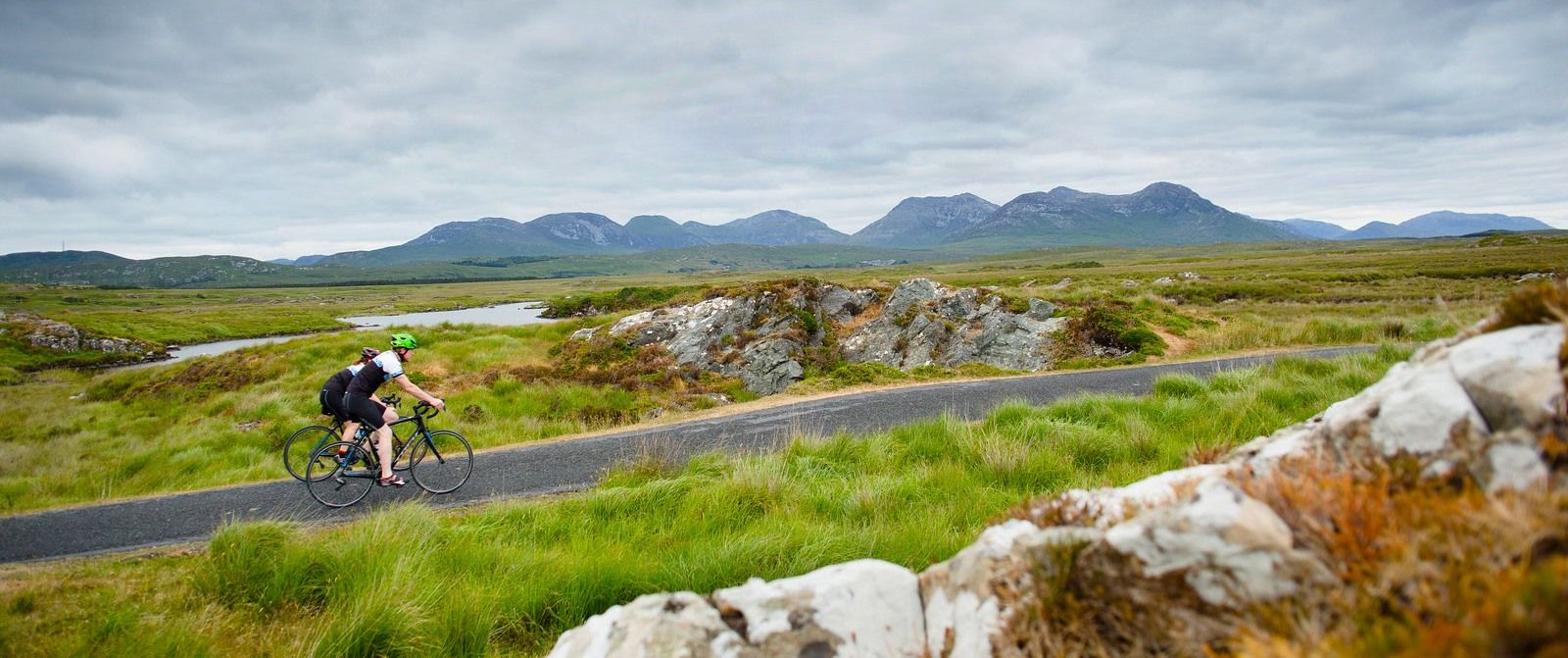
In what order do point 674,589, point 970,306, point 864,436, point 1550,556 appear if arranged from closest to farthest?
point 1550,556 → point 674,589 → point 864,436 → point 970,306

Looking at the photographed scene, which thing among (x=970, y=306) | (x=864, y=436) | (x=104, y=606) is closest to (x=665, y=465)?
(x=864, y=436)

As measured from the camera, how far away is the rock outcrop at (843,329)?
25.4 m

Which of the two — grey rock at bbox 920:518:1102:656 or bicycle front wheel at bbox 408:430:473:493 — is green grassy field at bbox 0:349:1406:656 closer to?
grey rock at bbox 920:518:1102:656

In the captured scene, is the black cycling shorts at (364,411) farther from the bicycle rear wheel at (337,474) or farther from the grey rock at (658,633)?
the grey rock at (658,633)

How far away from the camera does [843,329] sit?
99.9 ft

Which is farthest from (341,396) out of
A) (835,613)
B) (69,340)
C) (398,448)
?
(69,340)

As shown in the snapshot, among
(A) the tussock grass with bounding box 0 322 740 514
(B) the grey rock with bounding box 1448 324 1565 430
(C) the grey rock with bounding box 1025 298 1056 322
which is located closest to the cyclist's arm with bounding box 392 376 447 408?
(A) the tussock grass with bounding box 0 322 740 514

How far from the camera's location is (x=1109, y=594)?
2686mm

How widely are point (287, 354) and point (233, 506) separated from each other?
26.5 m

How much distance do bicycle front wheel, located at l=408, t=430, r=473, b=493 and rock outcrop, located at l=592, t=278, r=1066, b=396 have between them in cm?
1252

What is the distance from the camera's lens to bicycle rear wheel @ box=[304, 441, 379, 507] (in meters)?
10.5

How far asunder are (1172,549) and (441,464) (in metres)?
12.4

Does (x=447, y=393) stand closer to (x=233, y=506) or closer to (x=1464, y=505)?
(x=233, y=506)

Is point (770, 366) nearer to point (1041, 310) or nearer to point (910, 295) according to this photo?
point (910, 295)
